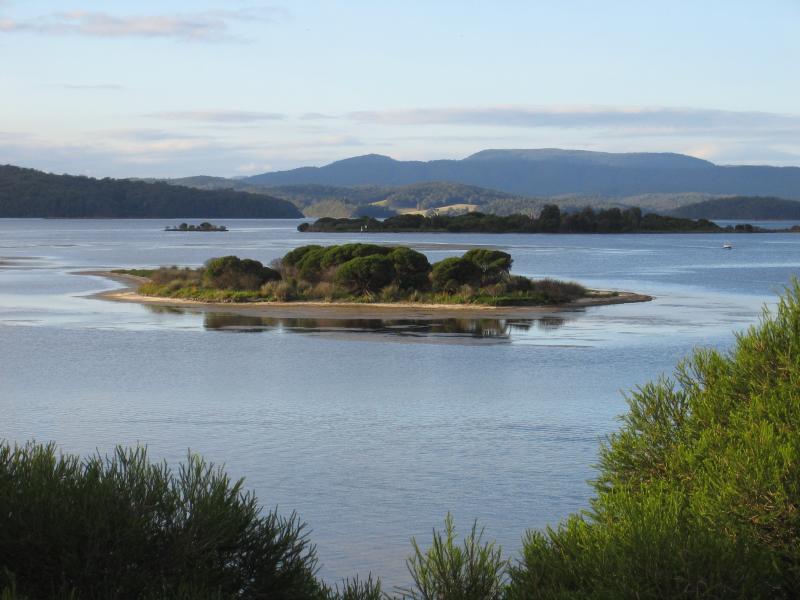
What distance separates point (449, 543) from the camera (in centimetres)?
880

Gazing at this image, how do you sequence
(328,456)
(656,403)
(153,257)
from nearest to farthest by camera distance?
(656,403) < (328,456) < (153,257)

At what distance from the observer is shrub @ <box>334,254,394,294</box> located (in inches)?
2151

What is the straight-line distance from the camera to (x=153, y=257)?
357ft

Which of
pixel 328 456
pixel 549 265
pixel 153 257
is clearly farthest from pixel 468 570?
pixel 153 257

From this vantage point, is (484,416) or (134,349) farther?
(134,349)

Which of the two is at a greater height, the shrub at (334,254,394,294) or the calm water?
the shrub at (334,254,394,294)

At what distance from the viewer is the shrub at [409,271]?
54781mm

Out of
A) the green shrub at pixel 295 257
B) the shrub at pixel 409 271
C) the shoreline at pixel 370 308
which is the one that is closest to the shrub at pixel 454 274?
the shrub at pixel 409 271

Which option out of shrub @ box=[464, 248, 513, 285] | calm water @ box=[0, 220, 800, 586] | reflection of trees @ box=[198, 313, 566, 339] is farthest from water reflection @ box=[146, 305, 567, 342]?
shrub @ box=[464, 248, 513, 285]

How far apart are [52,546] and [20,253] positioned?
4500 inches

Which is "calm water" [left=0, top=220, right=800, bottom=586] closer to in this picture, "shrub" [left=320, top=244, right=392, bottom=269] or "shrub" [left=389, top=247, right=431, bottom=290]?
"shrub" [left=389, top=247, right=431, bottom=290]

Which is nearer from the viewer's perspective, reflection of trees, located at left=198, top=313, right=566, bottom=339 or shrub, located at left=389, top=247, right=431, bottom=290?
reflection of trees, located at left=198, top=313, right=566, bottom=339

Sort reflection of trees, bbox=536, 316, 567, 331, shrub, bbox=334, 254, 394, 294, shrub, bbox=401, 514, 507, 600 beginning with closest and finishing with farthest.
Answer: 1. shrub, bbox=401, 514, 507, 600
2. reflection of trees, bbox=536, 316, 567, 331
3. shrub, bbox=334, 254, 394, 294

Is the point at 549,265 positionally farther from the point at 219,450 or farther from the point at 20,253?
the point at 219,450
